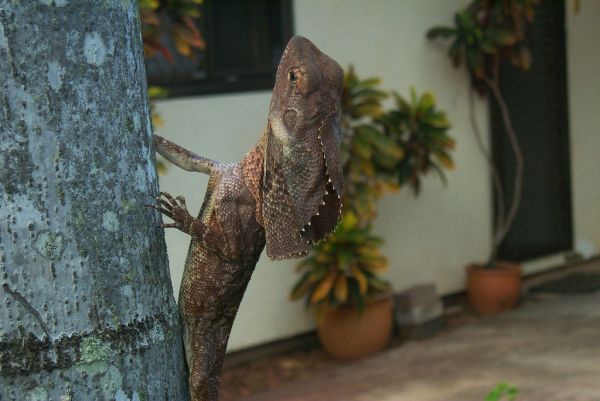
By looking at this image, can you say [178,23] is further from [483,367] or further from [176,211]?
[176,211]

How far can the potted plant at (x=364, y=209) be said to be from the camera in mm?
7148

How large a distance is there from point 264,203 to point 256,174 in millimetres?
86

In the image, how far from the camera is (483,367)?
273 inches

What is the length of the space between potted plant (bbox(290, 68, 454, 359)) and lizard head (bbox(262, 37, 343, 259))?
4730 mm

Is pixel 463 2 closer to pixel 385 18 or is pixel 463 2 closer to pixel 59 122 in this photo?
pixel 385 18

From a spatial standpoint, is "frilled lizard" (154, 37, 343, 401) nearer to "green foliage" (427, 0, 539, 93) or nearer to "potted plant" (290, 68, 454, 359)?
"potted plant" (290, 68, 454, 359)

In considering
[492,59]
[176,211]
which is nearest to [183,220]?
[176,211]

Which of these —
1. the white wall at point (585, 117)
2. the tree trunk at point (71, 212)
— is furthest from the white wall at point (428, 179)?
the tree trunk at point (71, 212)

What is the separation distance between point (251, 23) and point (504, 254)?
376cm

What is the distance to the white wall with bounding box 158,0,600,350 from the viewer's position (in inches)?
272

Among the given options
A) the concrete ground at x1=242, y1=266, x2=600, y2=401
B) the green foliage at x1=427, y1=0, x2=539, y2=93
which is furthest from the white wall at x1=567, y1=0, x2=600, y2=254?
the concrete ground at x1=242, y1=266, x2=600, y2=401

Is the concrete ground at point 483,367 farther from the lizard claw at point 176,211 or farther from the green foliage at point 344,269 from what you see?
the lizard claw at point 176,211

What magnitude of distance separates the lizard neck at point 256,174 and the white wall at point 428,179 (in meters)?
3.89

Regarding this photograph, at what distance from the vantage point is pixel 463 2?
8.83 m
